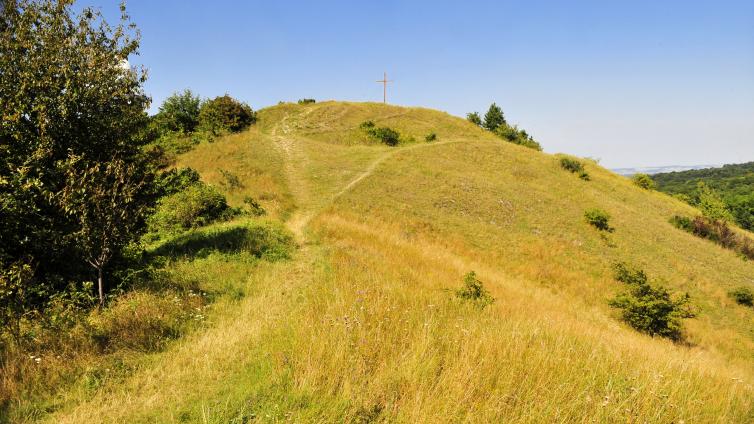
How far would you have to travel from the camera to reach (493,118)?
67.3 m

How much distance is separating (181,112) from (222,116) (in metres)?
7.29

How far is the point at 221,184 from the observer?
23.1 meters

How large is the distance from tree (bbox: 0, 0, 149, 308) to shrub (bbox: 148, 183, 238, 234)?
8244mm

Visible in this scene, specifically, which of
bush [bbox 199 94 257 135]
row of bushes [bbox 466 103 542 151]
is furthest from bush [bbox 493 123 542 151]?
bush [bbox 199 94 257 135]

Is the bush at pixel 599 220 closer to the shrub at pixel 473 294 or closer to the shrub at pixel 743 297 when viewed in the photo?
the shrub at pixel 743 297

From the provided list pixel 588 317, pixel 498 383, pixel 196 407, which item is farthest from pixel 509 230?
pixel 196 407

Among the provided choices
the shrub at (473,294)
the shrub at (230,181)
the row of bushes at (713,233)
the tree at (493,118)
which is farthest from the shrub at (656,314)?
the tree at (493,118)

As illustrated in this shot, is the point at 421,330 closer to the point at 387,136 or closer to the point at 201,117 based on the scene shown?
the point at 387,136

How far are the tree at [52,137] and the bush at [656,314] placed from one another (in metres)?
19.2

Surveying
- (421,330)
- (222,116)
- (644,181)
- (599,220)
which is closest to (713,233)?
(644,181)

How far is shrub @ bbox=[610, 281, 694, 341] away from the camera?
15.3 metres

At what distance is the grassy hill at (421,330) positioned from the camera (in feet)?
13.9

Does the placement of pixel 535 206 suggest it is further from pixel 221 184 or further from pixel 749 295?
pixel 221 184

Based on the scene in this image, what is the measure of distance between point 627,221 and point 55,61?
3729 centimetres
